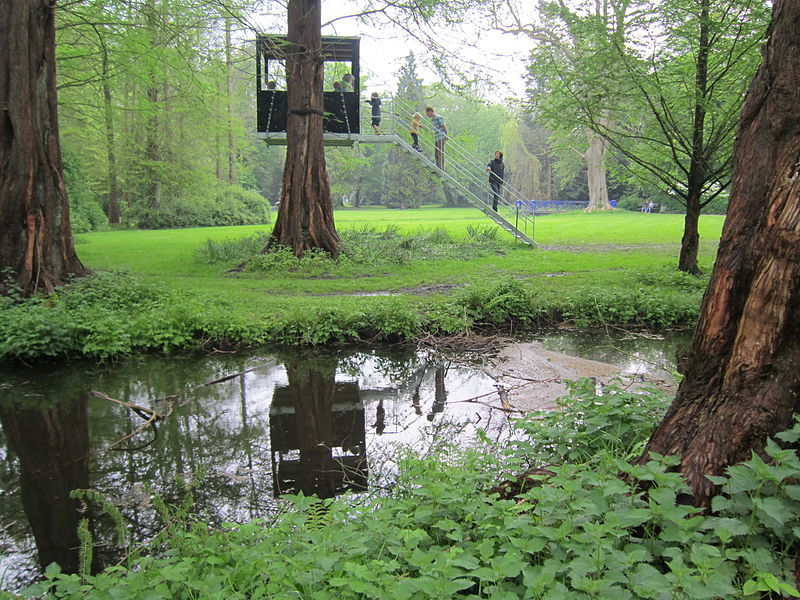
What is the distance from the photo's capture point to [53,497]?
14.9 feet

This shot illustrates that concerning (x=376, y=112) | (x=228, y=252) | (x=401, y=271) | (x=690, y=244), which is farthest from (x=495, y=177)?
(x=228, y=252)

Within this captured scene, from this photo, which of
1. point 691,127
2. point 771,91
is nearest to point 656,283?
point 691,127

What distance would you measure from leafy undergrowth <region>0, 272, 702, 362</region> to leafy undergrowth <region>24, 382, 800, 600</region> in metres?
5.23

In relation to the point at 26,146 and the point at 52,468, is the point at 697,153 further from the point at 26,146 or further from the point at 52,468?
the point at 26,146

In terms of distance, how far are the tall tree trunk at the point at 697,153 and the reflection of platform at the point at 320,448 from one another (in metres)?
8.63

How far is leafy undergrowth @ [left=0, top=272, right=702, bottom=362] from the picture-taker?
25.5 ft

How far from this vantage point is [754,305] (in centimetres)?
302

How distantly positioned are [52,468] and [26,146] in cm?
665

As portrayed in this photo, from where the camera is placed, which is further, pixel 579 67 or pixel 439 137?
pixel 439 137

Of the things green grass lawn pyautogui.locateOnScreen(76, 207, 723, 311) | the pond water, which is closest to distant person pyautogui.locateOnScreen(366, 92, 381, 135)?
green grass lawn pyautogui.locateOnScreen(76, 207, 723, 311)

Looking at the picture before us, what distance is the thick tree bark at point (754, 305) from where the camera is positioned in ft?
9.61

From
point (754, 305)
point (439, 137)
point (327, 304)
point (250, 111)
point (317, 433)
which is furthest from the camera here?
point (250, 111)

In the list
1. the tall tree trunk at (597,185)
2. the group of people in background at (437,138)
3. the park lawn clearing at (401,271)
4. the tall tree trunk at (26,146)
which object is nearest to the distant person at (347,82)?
the group of people in background at (437,138)

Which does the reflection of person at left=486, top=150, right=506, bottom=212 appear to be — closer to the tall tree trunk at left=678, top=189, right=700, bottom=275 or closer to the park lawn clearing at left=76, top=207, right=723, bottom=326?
the park lawn clearing at left=76, top=207, right=723, bottom=326
